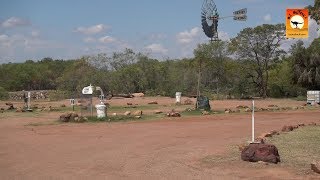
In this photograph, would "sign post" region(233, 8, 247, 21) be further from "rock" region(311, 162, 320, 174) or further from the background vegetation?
"rock" region(311, 162, 320, 174)

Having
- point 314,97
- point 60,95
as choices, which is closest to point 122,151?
point 314,97

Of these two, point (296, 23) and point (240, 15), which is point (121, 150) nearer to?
point (296, 23)

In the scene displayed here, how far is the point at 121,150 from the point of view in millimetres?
12039

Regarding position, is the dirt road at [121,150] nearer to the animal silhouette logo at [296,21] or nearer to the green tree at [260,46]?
the animal silhouette logo at [296,21]

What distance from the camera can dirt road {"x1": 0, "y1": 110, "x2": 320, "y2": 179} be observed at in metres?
8.98

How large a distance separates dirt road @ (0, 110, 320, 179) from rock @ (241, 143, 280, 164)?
0.37 metres

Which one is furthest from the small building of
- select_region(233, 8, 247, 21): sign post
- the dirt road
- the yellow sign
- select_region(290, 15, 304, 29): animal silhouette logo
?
select_region(290, 15, 304, 29): animal silhouette logo

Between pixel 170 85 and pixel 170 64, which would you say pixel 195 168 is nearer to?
pixel 170 85

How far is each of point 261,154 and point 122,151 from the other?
3.80 m

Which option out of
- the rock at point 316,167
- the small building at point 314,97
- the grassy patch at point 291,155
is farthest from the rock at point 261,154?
the small building at point 314,97

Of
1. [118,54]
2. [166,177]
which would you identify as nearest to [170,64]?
[118,54]

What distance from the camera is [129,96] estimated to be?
46.2 metres

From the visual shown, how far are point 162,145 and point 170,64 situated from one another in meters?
46.4

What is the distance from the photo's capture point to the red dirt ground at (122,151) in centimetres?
896
